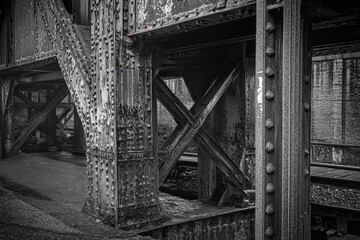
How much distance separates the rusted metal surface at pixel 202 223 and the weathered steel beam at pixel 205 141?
0.47 meters

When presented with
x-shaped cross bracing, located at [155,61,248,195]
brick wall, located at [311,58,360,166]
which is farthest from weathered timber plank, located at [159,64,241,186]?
brick wall, located at [311,58,360,166]

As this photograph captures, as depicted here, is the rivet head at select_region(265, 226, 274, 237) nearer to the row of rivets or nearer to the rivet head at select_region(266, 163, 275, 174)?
the row of rivets

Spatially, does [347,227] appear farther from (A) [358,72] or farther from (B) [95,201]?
(A) [358,72]

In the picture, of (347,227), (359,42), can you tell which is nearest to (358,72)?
(347,227)

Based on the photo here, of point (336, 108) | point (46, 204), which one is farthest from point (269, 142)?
point (336, 108)

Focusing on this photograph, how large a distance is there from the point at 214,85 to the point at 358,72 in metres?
13.7

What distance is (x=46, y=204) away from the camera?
5.55 m

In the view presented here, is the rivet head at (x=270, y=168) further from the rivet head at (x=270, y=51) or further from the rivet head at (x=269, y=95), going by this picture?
the rivet head at (x=270, y=51)

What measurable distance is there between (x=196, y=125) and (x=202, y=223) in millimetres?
1334

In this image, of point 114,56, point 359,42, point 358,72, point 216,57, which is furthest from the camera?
point 358,72

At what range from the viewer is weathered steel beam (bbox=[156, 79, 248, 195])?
5.29 m

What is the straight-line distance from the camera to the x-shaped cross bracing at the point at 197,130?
5195mm

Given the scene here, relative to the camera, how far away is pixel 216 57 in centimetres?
620

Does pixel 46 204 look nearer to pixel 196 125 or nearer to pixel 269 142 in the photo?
pixel 196 125
